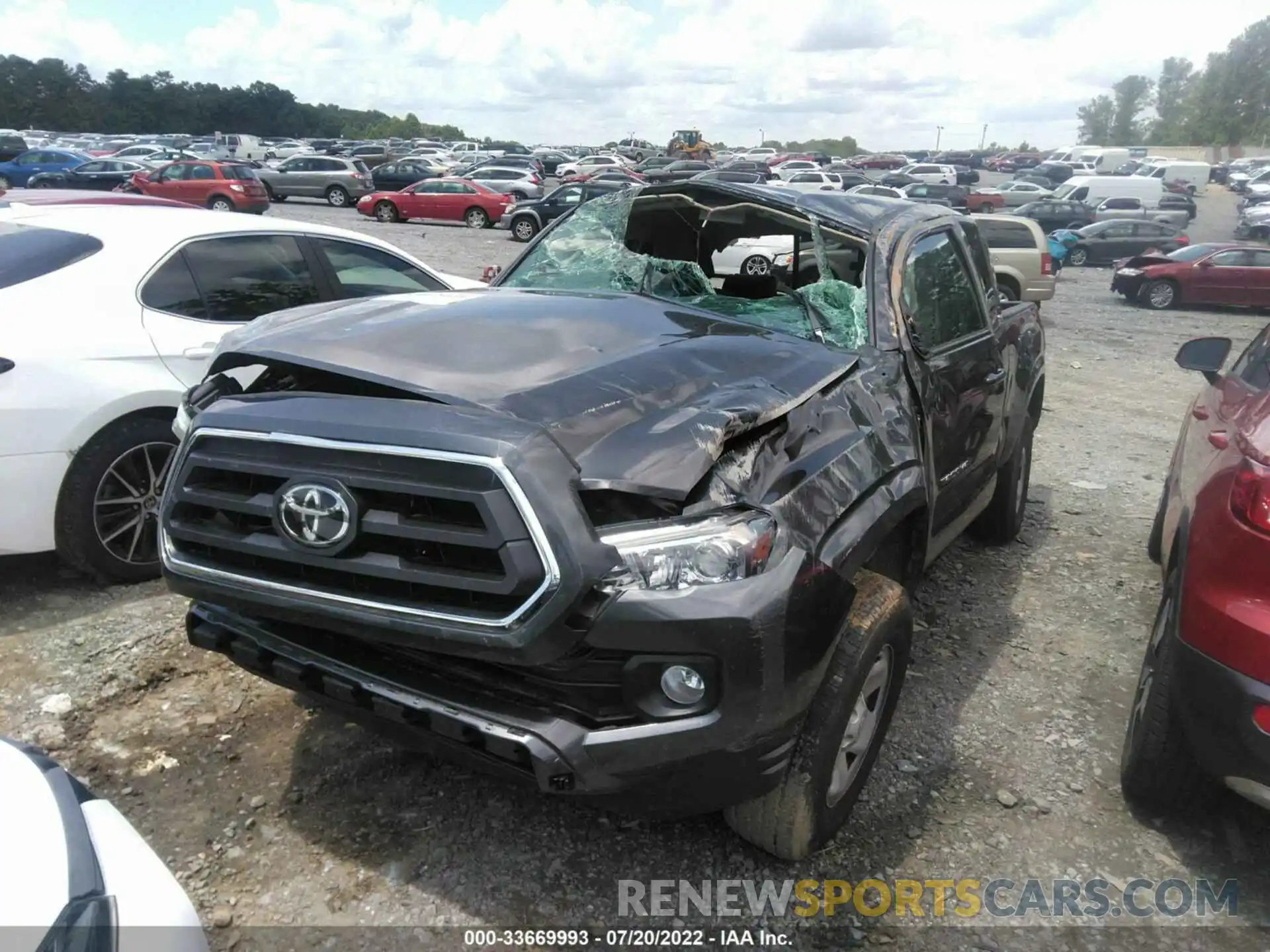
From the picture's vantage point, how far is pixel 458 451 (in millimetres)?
2014

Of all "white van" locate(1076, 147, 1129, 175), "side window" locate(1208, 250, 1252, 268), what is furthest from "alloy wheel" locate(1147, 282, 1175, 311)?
"white van" locate(1076, 147, 1129, 175)

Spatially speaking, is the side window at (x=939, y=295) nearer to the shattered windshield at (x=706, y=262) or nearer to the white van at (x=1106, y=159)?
the shattered windshield at (x=706, y=262)

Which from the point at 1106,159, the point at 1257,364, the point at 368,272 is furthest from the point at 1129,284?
the point at 1106,159

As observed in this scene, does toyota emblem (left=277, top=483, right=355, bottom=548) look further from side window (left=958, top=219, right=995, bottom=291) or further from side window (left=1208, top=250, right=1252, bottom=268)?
side window (left=1208, top=250, right=1252, bottom=268)

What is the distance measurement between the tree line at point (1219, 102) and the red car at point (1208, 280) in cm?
8873

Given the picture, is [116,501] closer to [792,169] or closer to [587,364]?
[587,364]

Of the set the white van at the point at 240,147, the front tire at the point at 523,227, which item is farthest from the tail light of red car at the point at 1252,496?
the white van at the point at 240,147

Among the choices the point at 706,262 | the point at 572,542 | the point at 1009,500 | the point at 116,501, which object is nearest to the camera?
the point at 572,542

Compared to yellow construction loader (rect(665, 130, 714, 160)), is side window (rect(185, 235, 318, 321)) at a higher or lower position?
higher

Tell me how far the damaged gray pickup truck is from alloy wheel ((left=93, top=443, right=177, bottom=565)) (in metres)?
1.36

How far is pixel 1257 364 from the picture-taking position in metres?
3.54

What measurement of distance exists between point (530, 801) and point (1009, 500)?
324cm

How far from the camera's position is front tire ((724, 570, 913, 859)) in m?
2.32

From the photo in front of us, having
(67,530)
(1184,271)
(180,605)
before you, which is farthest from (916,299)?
(1184,271)
